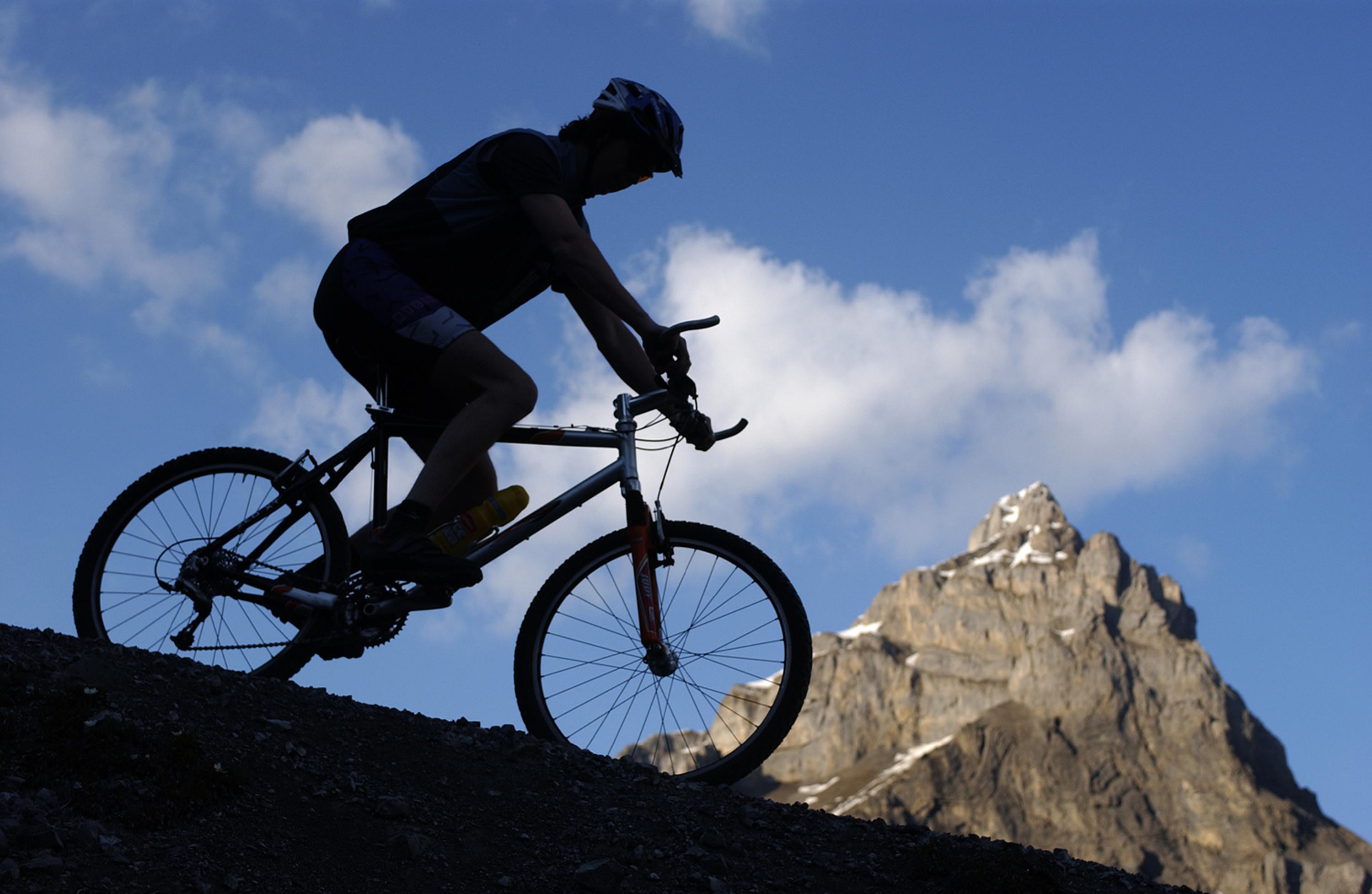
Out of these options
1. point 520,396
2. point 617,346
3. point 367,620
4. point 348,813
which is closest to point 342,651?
point 367,620

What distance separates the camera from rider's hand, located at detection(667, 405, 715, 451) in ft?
23.7

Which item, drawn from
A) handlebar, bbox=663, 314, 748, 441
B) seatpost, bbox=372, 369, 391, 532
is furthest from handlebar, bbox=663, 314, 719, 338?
seatpost, bbox=372, 369, 391, 532

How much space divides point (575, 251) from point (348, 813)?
306 centimetres

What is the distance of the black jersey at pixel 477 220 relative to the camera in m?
6.52

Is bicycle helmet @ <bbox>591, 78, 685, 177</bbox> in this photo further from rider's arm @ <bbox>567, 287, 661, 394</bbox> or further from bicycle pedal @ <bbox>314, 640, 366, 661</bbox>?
bicycle pedal @ <bbox>314, 640, 366, 661</bbox>

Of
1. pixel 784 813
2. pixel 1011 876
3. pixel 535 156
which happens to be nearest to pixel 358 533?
pixel 535 156

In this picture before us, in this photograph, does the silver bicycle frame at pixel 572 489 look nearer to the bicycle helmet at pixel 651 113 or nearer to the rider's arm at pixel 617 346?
the rider's arm at pixel 617 346

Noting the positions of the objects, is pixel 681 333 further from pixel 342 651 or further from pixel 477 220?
pixel 342 651

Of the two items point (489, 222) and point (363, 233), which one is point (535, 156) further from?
point (363, 233)

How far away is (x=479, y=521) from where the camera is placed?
6.82 m

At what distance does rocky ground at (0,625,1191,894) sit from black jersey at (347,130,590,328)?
260 centimetres

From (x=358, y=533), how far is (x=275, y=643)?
817 mm


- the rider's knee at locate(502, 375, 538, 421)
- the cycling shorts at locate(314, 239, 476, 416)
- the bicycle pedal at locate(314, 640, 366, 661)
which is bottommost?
the bicycle pedal at locate(314, 640, 366, 661)

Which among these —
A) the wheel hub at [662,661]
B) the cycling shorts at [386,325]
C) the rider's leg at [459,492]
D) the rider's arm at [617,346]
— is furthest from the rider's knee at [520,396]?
the wheel hub at [662,661]
